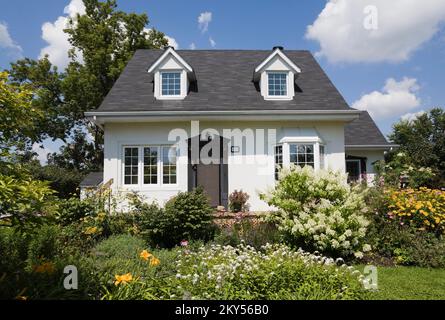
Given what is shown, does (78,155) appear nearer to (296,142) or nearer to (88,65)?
(88,65)

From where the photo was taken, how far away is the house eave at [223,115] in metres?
10.8

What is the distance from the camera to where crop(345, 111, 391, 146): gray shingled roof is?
1499 centimetres

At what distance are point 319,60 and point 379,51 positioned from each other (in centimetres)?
783

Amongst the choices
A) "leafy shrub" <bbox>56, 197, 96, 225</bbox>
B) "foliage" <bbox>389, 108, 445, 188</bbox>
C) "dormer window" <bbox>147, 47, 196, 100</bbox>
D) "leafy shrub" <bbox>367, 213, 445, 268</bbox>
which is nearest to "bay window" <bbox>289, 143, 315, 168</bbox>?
"leafy shrub" <bbox>367, 213, 445, 268</bbox>

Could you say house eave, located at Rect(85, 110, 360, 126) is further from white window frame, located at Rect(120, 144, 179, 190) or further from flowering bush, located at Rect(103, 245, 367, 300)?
flowering bush, located at Rect(103, 245, 367, 300)

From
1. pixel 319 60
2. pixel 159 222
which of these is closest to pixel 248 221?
pixel 159 222

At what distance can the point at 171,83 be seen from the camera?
12.6 m

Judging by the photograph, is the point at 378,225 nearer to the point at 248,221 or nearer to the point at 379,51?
the point at 248,221

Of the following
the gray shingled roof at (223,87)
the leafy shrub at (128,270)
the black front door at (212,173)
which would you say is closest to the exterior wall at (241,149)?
the black front door at (212,173)

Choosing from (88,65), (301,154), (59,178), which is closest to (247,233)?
(301,154)

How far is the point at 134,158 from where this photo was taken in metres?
11.4

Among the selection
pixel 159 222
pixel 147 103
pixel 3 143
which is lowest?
pixel 159 222

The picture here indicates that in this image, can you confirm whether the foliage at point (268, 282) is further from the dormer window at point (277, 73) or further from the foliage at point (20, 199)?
the dormer window at point (277, 73)

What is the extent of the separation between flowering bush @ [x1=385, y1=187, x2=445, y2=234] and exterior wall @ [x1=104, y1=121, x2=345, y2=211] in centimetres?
366
